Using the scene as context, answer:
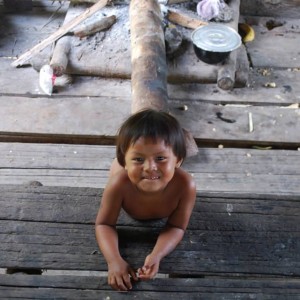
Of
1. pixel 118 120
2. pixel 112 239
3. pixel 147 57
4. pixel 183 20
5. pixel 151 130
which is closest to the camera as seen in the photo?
pixel 151 130

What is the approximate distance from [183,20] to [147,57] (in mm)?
672

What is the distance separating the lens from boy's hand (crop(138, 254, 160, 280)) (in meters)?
1.35

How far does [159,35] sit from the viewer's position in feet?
9.14

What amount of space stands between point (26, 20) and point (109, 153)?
1721 mm

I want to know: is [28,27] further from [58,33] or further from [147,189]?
[147,189]

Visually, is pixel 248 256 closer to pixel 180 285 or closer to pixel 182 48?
pixel 180 285

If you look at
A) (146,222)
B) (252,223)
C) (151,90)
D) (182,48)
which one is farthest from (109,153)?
(182,48)

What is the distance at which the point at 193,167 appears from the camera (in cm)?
218

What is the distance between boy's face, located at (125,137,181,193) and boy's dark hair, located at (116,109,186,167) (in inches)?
0.5

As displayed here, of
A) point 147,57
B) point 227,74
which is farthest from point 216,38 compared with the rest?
point 147,57

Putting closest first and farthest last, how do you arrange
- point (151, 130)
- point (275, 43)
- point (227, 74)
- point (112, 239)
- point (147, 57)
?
point (151, 130) < point (112, 239) < point (147, 57) < point (227, 74) < point (275, 43)

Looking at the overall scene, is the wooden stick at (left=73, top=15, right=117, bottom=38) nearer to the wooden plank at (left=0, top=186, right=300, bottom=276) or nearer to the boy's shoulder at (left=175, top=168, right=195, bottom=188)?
the wooden plank at (left=0, top=186, right=300, bottom=276)

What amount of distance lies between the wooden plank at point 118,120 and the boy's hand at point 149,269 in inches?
42.7

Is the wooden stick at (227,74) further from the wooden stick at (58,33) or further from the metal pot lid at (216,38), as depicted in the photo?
the wooden stick at (58,33)
